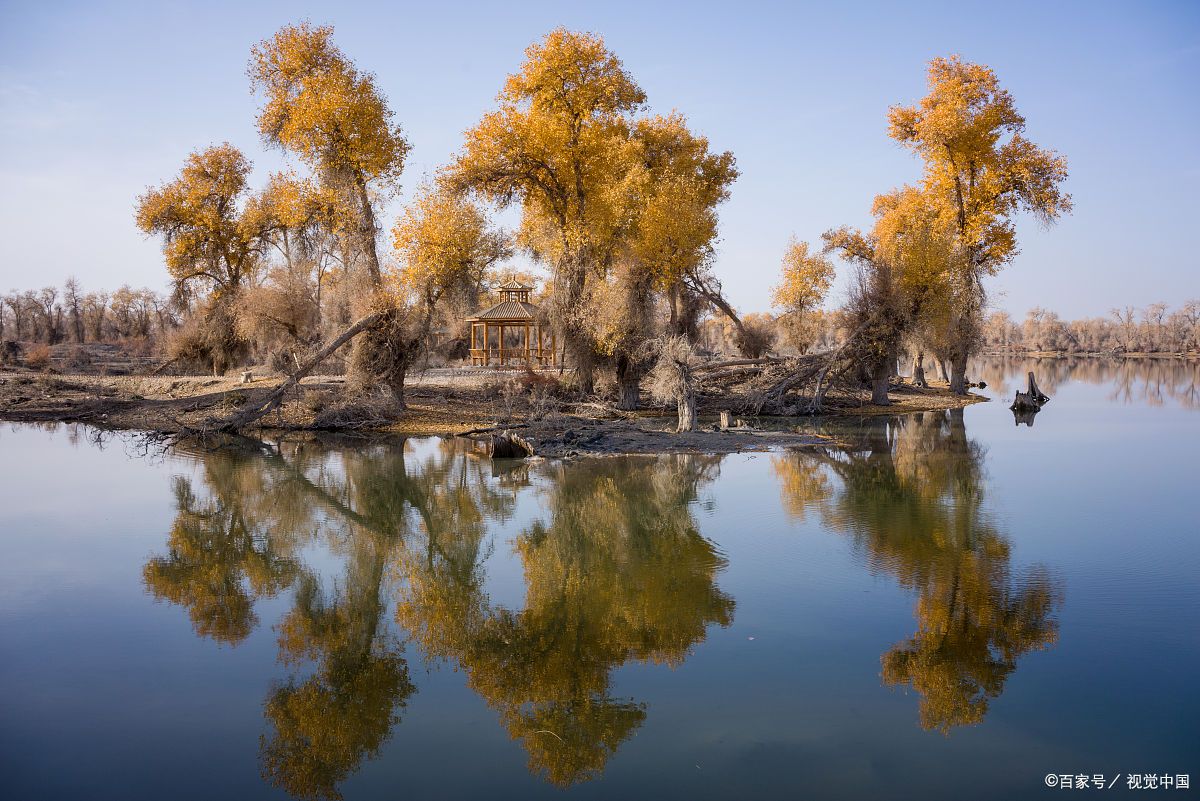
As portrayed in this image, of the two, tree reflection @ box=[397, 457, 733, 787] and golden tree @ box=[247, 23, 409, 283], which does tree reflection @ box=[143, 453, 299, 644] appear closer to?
tree reflection @ box=[397, 457, 733, 787]

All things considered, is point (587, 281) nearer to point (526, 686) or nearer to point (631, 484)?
point (631, 484)

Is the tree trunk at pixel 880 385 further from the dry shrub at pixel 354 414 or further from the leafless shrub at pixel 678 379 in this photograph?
the dry shrub at pixel 354 414

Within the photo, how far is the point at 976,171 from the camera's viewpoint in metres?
31.3

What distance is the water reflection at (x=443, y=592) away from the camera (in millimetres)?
6082

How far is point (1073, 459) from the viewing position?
1842cm

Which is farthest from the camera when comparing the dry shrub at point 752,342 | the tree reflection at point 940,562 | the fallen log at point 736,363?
the dry shrub at point 752,342

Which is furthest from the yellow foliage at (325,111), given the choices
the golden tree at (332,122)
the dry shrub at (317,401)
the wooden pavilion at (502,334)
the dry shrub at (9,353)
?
the dry shrub at (9,353)

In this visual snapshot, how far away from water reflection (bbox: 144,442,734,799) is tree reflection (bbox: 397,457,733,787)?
0.02 metres

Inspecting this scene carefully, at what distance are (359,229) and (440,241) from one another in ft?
8.83

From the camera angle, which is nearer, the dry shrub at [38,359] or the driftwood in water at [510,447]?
the driftwood in water at [510,447]

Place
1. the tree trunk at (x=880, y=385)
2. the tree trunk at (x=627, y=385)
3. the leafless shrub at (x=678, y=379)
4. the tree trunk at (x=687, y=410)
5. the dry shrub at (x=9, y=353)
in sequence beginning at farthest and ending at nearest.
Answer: the dry shrub at (x=9, y=353), the tree trunk at (x=880, y=385), the tree trunk at (x=627, y=385), the leafless shrub at (x=678, y=379), the tree trunk at (x=687, y=410)

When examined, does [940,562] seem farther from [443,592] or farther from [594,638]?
[443,592]

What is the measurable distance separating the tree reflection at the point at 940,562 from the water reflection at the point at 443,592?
1893mm

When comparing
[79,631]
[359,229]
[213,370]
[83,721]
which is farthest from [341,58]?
[83,721]
